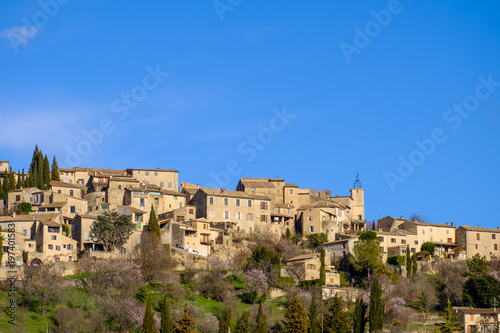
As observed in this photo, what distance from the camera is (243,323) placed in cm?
6844

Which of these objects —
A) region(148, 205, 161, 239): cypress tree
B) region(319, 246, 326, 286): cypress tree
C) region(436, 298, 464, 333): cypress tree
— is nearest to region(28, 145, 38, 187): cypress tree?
region(148, 205, 161, 239): cypress tree

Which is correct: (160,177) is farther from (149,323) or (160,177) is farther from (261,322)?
(149,323)

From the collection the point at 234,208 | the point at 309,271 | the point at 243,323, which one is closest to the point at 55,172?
the point at 234,208

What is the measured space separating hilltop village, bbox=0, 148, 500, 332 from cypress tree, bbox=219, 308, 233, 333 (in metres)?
2.58

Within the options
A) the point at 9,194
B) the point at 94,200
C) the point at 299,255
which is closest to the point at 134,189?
the point at 94,200

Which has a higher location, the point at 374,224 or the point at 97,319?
the point at 374,224

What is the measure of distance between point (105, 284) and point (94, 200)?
20.9 metres

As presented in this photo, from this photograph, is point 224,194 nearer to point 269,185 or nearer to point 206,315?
point 269,185

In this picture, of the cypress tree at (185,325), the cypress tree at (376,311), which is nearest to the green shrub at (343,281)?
the cypress tree at (376,311)

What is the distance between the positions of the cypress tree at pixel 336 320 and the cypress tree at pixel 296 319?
1862mm

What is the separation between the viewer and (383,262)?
8762 centimetres

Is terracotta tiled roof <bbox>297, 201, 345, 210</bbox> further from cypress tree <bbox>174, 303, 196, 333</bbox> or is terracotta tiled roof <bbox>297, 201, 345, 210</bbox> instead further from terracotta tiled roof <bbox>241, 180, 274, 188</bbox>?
cypress tree <bbox>174, 303, 196, 333</bbox>

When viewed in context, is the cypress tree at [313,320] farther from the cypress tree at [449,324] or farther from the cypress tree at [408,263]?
the cypress tree at [408,263]

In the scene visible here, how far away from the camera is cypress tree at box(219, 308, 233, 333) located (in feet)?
216
